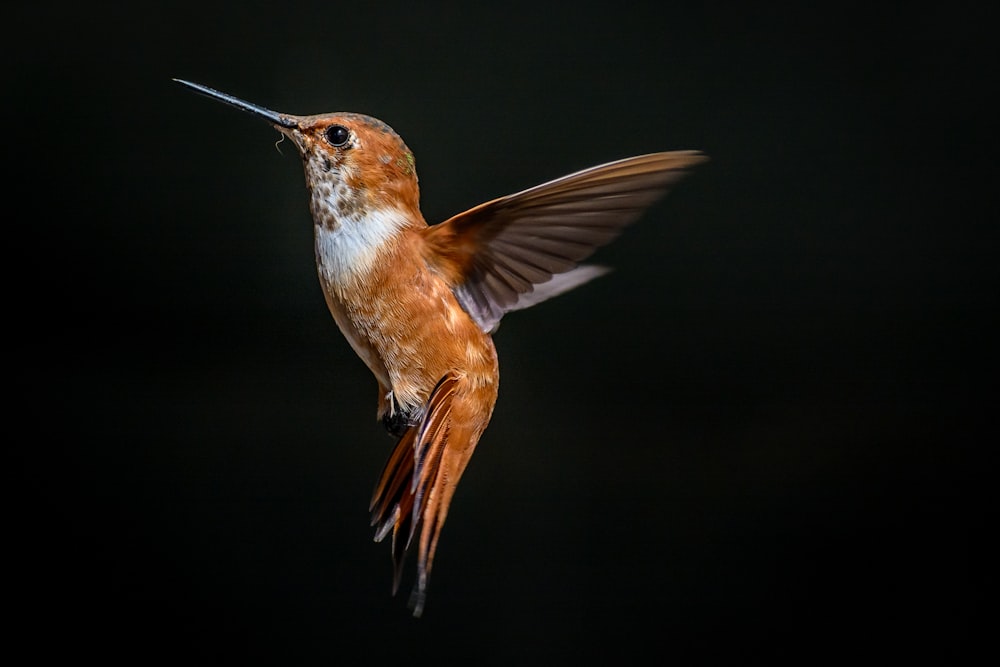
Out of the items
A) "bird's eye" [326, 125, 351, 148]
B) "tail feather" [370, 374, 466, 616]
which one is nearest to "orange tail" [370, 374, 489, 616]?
"tail feather" [370, 374, 466, 616]

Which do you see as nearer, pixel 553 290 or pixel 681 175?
pixel 681 175

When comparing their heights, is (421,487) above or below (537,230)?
below

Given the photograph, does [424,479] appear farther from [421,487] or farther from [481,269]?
[481,269]

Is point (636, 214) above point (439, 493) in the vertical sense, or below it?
above

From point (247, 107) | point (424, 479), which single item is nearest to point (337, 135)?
point (247, 107)

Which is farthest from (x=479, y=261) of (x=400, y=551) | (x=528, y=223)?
(x=400, y=551)

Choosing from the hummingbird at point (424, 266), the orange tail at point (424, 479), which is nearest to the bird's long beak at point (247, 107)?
the hummingbird at point (424, 266)

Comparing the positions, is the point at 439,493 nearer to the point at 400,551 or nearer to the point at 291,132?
the point at 400,551
